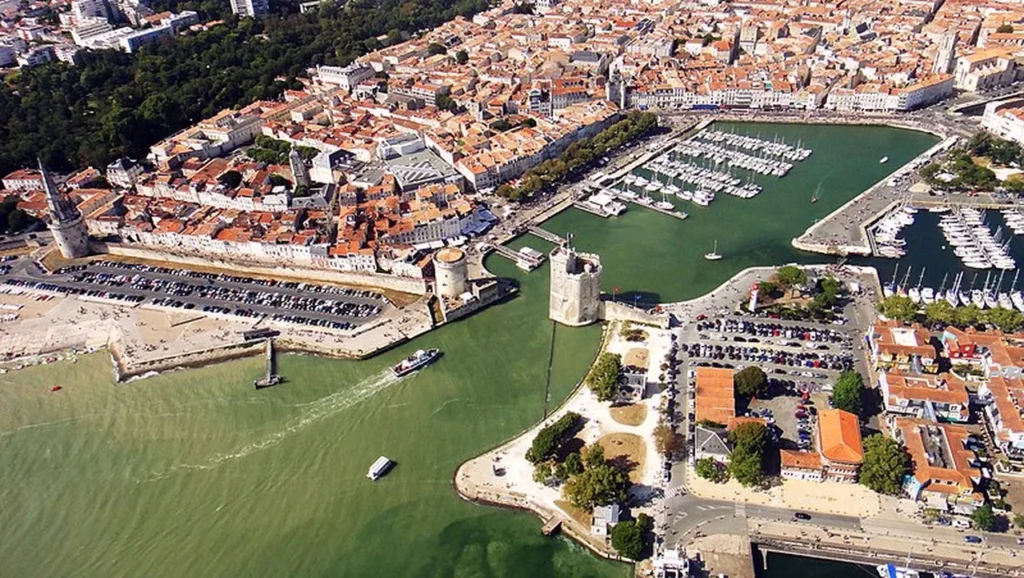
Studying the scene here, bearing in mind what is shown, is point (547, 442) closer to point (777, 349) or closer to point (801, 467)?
point (801, 467)

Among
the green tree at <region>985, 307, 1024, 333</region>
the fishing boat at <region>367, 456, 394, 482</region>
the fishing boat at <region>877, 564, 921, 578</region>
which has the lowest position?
the fishing boat at <region>877, 564, 921, 578</region>

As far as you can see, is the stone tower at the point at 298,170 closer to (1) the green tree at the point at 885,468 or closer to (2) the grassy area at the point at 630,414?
(2) the grassy area at the point at 630,414

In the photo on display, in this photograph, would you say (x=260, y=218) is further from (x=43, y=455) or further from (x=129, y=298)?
(x=43, y=455)

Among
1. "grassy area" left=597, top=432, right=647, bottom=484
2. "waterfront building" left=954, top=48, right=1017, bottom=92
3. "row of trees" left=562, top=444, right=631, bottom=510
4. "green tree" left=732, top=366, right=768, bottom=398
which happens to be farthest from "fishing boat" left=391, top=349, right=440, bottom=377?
"waterfront building" left=954, top=48, right=1017, bottom=92

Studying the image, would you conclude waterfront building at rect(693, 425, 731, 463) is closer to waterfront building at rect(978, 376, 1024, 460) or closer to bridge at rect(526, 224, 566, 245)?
waterfront building at rect(978, 376, 1024, 460)

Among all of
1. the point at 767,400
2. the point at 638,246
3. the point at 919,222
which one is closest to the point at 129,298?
the point at 638,246

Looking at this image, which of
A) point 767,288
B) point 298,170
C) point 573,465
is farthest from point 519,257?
point 298,170

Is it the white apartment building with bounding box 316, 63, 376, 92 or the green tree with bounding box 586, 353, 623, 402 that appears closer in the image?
the green tree with bounding box 586, 353, 623, 402

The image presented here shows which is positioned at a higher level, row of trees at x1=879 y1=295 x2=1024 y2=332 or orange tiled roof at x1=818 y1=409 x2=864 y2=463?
row of trees at x1=879 y1=295 x2=1024 y2=332
